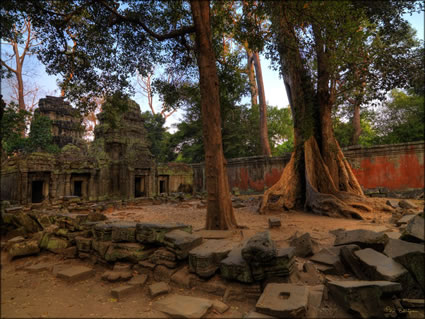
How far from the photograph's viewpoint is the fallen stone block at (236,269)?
3150mm

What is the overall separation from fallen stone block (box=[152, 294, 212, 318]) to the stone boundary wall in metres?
2.86

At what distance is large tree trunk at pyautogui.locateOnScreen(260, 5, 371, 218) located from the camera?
8227 mm

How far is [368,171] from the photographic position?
10.8m

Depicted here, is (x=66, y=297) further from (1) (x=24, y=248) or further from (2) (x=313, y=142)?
(2) (x=313, y=142)

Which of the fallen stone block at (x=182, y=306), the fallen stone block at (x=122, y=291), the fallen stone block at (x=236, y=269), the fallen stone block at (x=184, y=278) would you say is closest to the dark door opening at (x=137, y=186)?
the fallen stone block at (x=184, y=278)

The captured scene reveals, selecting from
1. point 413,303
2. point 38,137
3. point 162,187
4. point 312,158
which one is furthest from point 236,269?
point 38,137

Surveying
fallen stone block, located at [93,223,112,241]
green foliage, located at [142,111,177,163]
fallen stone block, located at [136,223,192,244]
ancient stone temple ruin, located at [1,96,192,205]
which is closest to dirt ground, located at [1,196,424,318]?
fallen stone block, located at [93,223,112,241]

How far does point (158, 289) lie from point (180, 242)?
72 cm

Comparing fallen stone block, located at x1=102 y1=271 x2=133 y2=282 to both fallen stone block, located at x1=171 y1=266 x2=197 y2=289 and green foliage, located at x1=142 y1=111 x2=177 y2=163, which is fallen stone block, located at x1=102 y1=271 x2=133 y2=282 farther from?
green foliage, located at x1=142 y1=111 x2=177 y2=163

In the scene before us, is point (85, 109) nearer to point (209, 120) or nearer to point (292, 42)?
point (209, 120)

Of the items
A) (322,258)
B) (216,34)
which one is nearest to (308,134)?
(216,34)

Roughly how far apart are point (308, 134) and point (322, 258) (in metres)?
5.93

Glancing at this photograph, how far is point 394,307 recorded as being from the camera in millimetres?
2518

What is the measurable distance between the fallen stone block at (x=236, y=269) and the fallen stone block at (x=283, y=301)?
331 millimetres
